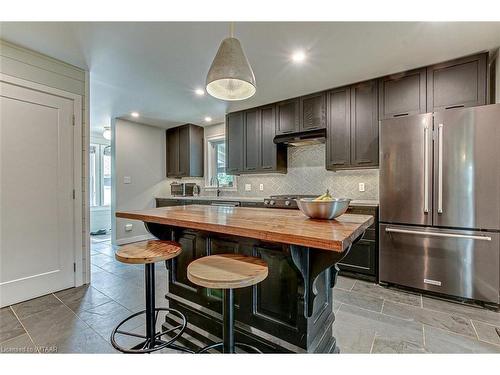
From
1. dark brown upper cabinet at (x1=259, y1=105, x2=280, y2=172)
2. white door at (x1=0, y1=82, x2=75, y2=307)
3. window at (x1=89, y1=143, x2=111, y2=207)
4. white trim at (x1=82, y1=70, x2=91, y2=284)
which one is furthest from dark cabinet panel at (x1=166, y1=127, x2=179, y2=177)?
white door at (x1=0, y1=82, x2=75, y2=307)

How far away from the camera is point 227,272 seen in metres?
1.21

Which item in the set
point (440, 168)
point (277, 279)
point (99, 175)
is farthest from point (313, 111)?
point (99, 175)

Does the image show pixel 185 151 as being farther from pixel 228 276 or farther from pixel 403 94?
pixel 228 276

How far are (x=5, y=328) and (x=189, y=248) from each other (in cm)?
157

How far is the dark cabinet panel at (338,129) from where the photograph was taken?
321cm

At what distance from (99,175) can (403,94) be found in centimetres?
672

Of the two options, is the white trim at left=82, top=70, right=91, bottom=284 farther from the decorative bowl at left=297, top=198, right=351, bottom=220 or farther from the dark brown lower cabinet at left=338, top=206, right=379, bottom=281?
the dark brown lower cabinet at left=338, top=206, right=379, bottom=281

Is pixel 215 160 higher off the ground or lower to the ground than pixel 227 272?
higher

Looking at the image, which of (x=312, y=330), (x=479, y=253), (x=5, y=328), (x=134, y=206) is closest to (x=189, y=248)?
(x=312, y=330)

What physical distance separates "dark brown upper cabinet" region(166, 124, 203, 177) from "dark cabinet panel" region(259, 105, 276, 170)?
184 centimetres

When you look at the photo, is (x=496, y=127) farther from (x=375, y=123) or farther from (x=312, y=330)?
(x=312, y=330)

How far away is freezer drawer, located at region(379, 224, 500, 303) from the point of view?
2205 millimetres

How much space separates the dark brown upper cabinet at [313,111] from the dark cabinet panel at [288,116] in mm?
78

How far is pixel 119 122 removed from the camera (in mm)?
4820
